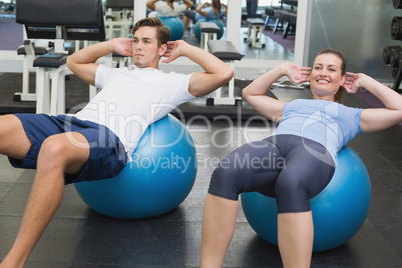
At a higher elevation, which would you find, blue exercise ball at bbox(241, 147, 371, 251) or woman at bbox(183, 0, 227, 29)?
woman at bbox(183, 0, 227, 29)

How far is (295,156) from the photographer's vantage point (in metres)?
1.89

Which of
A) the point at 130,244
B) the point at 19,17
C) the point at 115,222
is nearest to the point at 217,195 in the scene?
the point at 130,244

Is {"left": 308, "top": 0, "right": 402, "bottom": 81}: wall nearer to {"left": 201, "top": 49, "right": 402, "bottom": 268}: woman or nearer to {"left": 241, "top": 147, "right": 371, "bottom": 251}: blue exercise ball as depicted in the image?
{"left": 201, "top": 49, "right": 402, "bottom": 268}: woman

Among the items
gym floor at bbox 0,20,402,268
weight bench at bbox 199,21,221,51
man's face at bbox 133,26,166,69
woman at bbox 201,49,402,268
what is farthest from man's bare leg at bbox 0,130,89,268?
weight bench at bbox 199,21,221,51

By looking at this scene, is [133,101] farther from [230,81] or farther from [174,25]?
[174,25]

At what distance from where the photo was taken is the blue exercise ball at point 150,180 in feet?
7.32

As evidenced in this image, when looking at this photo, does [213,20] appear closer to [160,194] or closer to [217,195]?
[160,194]

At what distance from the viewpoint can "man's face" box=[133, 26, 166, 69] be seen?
8.16 ft

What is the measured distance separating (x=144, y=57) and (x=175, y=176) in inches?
23.1

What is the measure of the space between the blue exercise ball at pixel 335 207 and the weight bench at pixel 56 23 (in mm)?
1922

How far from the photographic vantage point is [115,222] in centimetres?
237

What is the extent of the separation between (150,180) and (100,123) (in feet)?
1.04

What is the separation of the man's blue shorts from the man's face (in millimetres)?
453

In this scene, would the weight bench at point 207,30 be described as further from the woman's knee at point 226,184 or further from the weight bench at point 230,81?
the woman's knee at point 226,184
